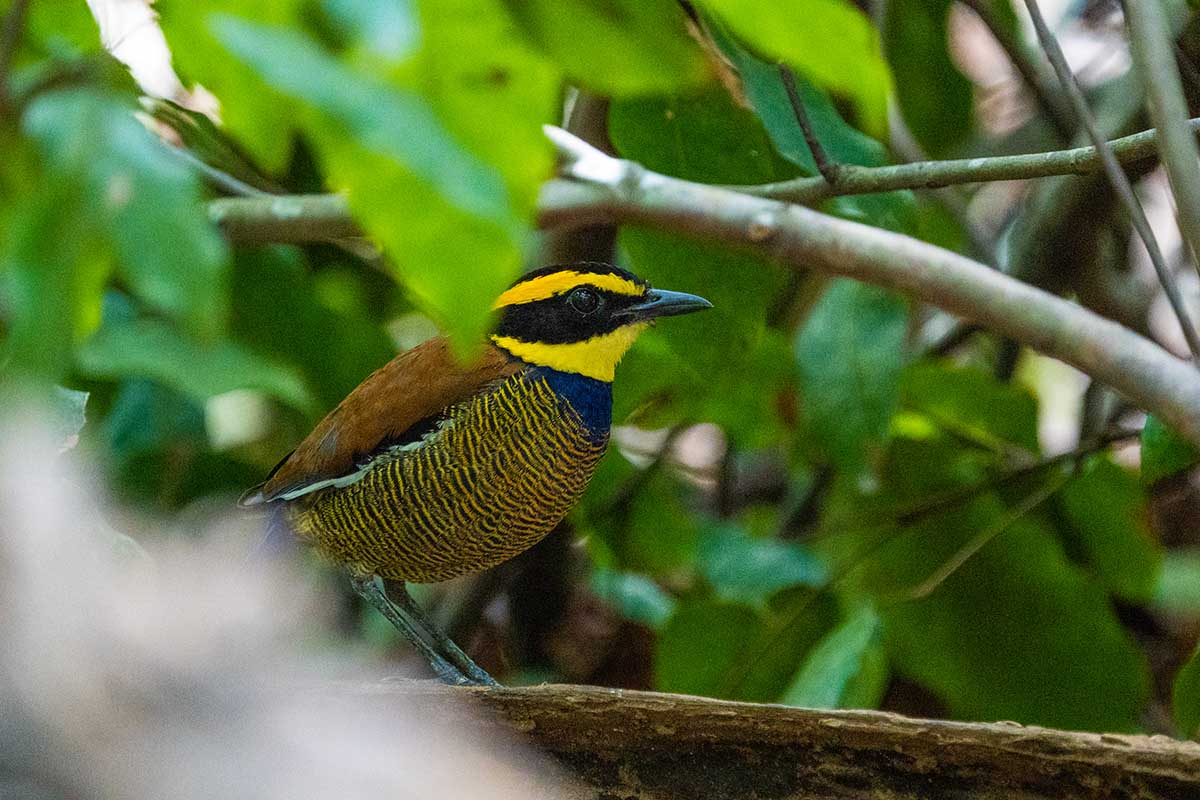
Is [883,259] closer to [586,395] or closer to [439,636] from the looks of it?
[586,395]

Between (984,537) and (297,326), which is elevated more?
(297,326)

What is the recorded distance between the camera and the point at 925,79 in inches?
154

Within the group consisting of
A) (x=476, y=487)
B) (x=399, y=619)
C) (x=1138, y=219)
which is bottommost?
(x=399, y=619)

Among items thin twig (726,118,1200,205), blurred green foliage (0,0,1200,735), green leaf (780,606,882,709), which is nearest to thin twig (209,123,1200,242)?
thin twig (726,118,1200,205)

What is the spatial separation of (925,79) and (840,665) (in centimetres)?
164

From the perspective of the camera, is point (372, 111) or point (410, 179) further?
point (410, 179)

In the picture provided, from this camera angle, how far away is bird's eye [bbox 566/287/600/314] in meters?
2.92

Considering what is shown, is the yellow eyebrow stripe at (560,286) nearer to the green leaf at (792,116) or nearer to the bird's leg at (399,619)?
the green leaf at (792,116)

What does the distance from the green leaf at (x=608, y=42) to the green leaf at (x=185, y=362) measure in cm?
127

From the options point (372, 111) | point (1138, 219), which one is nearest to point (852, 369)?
point (1138, 219)

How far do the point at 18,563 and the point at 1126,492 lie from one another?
329cm

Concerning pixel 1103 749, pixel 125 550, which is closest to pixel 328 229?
pixel 125 550

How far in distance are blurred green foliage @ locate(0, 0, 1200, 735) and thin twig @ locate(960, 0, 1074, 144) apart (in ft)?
0.28

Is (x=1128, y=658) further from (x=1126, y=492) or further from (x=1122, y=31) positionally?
(x=1122, y=31)
